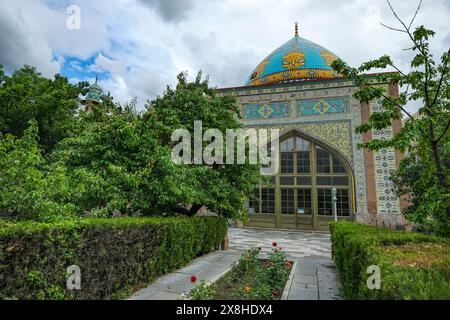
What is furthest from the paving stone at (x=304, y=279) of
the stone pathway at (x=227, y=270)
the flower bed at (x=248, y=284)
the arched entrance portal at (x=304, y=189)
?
the arched entrance portal at (x=304, y=189)

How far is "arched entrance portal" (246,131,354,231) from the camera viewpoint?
15172 millimetres

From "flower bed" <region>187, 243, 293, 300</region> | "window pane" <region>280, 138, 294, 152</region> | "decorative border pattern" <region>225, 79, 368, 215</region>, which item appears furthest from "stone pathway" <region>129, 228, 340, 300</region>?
"window pane" <region>280, 138, 294, 152</region>

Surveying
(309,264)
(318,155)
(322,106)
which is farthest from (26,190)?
(322,106)

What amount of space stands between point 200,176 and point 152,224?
8.48 feet

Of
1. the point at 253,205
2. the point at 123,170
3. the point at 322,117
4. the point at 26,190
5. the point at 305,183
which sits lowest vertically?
the point at 253,205

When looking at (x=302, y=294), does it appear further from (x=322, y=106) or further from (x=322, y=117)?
(x=322, y=106)

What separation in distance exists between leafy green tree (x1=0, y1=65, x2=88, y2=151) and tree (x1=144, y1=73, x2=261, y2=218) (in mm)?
6262

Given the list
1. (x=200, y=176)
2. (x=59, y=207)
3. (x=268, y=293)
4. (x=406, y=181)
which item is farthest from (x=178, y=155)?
(x=406, y=181)

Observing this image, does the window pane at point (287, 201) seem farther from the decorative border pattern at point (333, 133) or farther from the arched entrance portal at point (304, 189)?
the decorative border pattern at point (333, 133)

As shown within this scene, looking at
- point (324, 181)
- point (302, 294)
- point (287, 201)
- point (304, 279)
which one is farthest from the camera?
point (287, 201)

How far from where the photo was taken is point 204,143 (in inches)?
308

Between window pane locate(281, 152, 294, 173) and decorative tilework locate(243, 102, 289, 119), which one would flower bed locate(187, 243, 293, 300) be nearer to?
window pane locate(281, 152, 294, 173)

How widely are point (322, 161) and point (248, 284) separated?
12.3 m
